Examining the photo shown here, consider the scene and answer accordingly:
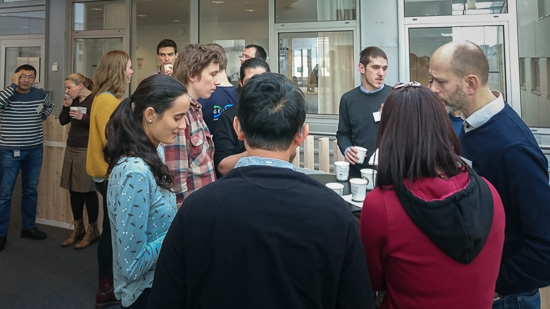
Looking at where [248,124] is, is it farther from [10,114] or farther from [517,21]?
[517,21]

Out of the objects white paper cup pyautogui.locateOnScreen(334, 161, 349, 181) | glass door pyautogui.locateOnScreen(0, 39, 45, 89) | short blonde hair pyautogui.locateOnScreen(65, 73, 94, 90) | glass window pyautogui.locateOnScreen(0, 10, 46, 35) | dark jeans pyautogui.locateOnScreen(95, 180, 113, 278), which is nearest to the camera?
white paper cup pyautogui.locateOnScreen(334, 161, 349, 181)

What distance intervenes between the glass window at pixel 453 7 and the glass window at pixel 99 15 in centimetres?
411

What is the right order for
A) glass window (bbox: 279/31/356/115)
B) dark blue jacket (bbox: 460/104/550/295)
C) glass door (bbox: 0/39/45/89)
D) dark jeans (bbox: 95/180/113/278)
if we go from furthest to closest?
glass door (bbox: 0/39/45/89)
glass window (bbox: 279/31/356/115)
dark jeans (bbox: 95/180/113/278)
dark blue jacket (bbox: 460/104/550/295)

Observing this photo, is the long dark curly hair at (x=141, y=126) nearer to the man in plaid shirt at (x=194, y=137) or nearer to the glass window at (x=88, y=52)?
the man in plaid shirt at (x=194, y=137)

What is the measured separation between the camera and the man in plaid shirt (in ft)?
5.47

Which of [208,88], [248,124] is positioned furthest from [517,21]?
[248,124]

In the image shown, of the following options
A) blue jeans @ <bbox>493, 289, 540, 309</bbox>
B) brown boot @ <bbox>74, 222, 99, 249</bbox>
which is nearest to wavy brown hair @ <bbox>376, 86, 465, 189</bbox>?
blue jeans @ <bbox>493, 289, 540, 309</bbox>

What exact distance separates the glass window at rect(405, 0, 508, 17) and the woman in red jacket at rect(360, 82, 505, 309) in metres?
3.71

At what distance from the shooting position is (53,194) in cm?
438

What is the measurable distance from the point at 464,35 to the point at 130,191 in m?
4.14

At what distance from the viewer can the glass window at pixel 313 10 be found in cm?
462

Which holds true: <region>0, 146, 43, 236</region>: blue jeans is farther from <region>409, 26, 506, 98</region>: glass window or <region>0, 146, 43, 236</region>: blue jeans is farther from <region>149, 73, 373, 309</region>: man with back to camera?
<region>409, 26, 506, 98</region>: glass window

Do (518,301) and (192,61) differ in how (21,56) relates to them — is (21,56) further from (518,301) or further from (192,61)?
(518,301)

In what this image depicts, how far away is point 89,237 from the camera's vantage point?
3.82 metres
